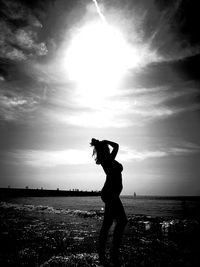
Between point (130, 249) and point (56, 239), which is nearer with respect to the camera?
point (130, 249)

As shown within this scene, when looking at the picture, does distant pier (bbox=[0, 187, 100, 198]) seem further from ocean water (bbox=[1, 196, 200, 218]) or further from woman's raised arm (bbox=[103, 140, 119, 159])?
A: woman's raised arm (bbox=[103, 140, 119, 159])

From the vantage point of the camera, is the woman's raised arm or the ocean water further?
the ocean water

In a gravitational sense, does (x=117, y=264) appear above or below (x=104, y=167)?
below

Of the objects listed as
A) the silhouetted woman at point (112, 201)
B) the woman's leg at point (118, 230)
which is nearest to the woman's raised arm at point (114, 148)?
the silhouetted woman at point (112, 201)

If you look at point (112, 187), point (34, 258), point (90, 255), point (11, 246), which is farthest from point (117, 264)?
point (11, 246)

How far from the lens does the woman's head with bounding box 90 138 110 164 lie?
4.41 meters

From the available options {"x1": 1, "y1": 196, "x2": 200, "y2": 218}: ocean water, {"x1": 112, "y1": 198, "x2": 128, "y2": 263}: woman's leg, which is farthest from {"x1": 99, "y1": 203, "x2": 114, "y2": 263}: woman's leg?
{"x1": 1, "y1": 196, "x2": 200, "y2": 218}: ocean water

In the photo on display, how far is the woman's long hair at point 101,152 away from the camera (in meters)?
4.41

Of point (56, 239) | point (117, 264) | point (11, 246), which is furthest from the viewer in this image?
point (56, 239)

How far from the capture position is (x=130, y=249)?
5.14 metres

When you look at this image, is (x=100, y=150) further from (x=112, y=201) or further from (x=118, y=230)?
(x=118, y=230)

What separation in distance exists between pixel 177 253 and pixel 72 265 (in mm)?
2401

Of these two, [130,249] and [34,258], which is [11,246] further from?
[130,249]

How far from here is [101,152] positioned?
4438 millimetres
